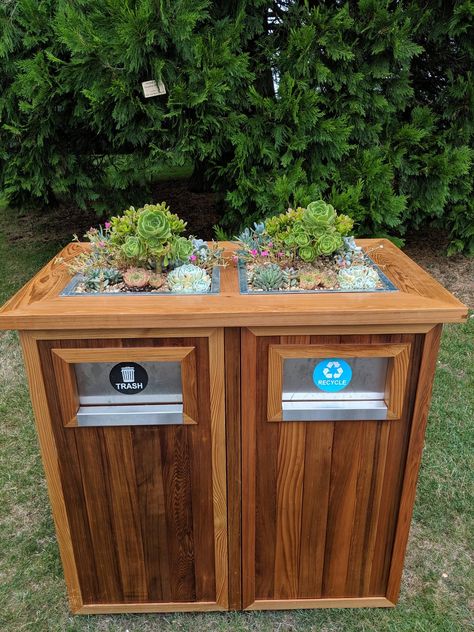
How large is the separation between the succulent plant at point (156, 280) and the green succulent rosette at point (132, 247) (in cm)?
9

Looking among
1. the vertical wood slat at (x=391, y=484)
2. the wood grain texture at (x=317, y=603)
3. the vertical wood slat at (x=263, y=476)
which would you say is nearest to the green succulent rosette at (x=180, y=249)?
the vertical wood slat at (x=263, y=476)

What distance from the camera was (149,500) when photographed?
166 centimetres

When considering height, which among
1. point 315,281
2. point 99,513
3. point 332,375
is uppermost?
point 315,281

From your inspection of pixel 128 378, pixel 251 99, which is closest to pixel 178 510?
pixel 128 378

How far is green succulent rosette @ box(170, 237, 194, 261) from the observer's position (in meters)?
1.65

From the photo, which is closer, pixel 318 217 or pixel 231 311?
pixel 231 311

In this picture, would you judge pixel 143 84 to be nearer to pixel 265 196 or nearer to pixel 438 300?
pixel 265 196

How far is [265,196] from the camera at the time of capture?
11.5 ft

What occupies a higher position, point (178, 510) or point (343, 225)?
point (343, 225)

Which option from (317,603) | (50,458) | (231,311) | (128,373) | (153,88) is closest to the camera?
(231,311)

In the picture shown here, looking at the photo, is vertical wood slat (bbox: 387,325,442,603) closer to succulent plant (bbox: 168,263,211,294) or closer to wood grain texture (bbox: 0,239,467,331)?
wood grain texture (bbox: 0,239,467,331)

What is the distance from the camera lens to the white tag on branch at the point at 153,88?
3027 millimetres

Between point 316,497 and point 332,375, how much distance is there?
475mm

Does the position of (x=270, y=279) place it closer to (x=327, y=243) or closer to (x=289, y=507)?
(x=327, y=243)
